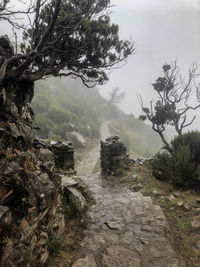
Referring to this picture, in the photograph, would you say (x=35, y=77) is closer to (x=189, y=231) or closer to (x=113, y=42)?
(x=113, y=42)

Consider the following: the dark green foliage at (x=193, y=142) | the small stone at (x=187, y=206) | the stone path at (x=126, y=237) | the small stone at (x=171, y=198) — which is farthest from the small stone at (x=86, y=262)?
the dark green foliage at (x=193, y=142)

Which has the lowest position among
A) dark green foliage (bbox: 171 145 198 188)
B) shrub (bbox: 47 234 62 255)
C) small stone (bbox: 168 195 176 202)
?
shrub (bbox: 47 234 62 255)

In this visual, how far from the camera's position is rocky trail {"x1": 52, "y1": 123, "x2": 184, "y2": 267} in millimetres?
2859

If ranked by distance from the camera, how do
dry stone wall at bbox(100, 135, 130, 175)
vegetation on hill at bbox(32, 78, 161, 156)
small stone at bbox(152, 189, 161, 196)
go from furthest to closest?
1. vegetation on hill at bbox(32, 78, 161, 156)
2. dry stone wall at bbox(100, 135, 130, 175)
3. small stone at bbox(152, 189, 161, 196)

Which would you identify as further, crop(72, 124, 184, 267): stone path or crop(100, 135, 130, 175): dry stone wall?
crop(100, 135, 130, 175): dry stone wall

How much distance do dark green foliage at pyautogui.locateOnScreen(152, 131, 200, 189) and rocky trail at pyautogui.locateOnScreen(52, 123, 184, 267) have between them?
150cm

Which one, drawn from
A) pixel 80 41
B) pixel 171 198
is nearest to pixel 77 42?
pixel 80 41

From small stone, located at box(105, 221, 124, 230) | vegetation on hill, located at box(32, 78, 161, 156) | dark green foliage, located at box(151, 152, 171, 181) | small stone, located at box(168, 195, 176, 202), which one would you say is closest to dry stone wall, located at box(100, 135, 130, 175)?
dark green foliage, located at box(151, 152, 171, 181)

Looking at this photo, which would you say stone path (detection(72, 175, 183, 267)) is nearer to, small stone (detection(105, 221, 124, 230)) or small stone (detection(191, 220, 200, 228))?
small stone (detection(105, 221, 124, 230))

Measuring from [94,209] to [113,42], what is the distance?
23.1ft

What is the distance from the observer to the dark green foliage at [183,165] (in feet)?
19.3

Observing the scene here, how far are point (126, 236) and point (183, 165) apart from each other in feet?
11.7

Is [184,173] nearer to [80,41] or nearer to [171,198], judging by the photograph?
[171,198]

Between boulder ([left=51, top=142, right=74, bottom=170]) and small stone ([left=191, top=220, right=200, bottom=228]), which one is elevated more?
boulder ([left=51, top=142, right=74, bottom=170])
